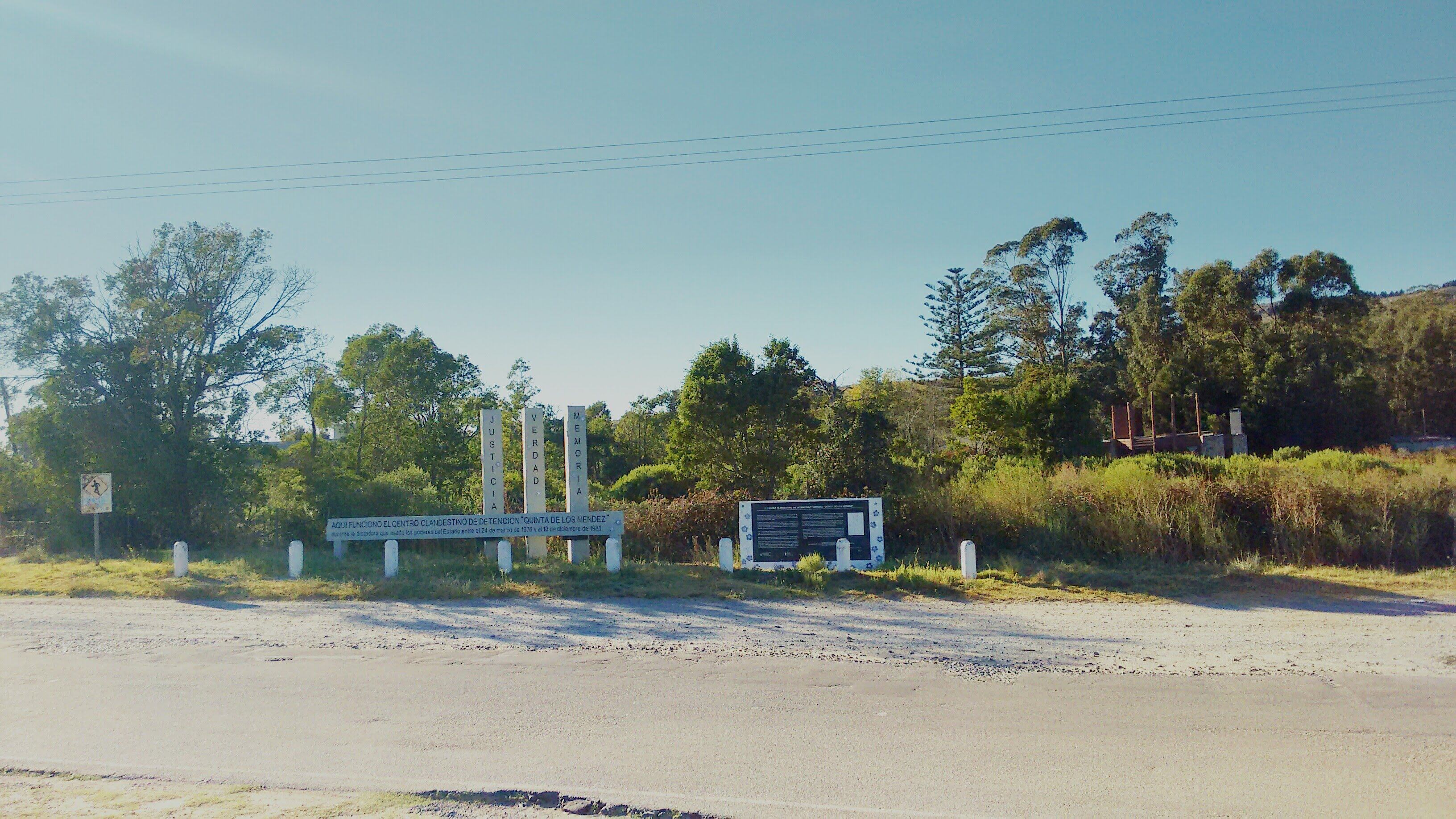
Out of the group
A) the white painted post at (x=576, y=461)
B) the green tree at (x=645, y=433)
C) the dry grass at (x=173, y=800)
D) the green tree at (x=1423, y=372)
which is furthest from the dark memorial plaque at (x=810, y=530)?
the green tree at (x=1423, y=372)

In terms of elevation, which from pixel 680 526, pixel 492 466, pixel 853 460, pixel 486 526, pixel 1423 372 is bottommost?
pixel 680 526

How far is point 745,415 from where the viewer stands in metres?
24.0

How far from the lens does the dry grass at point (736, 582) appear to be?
13.6 meters

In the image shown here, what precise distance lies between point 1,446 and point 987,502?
24.7 metres

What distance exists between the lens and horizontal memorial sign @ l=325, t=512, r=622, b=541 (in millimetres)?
17578

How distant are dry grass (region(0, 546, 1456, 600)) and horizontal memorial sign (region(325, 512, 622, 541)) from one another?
0.61m

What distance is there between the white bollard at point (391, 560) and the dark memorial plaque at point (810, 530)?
584 centimetres

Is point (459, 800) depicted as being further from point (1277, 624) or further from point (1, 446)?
point (1, 446)

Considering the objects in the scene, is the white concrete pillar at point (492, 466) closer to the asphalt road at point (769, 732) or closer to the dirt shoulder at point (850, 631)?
the dirt shoulder at point (850, 631)

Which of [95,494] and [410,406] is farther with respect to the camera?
[410,406]

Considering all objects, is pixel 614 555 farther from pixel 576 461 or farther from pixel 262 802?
pixel 262 802

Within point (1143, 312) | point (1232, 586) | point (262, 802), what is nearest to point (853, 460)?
point (1232, 586)

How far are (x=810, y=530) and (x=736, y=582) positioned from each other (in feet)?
6.01

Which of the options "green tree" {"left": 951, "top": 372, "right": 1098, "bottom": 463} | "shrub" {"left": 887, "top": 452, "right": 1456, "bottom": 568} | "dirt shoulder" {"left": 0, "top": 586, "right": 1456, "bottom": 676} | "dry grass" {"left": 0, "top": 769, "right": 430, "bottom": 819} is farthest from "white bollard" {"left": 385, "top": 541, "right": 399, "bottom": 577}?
"green tree" {"left": 951, "top": 372, "right": 1098, "bottom": 463}
